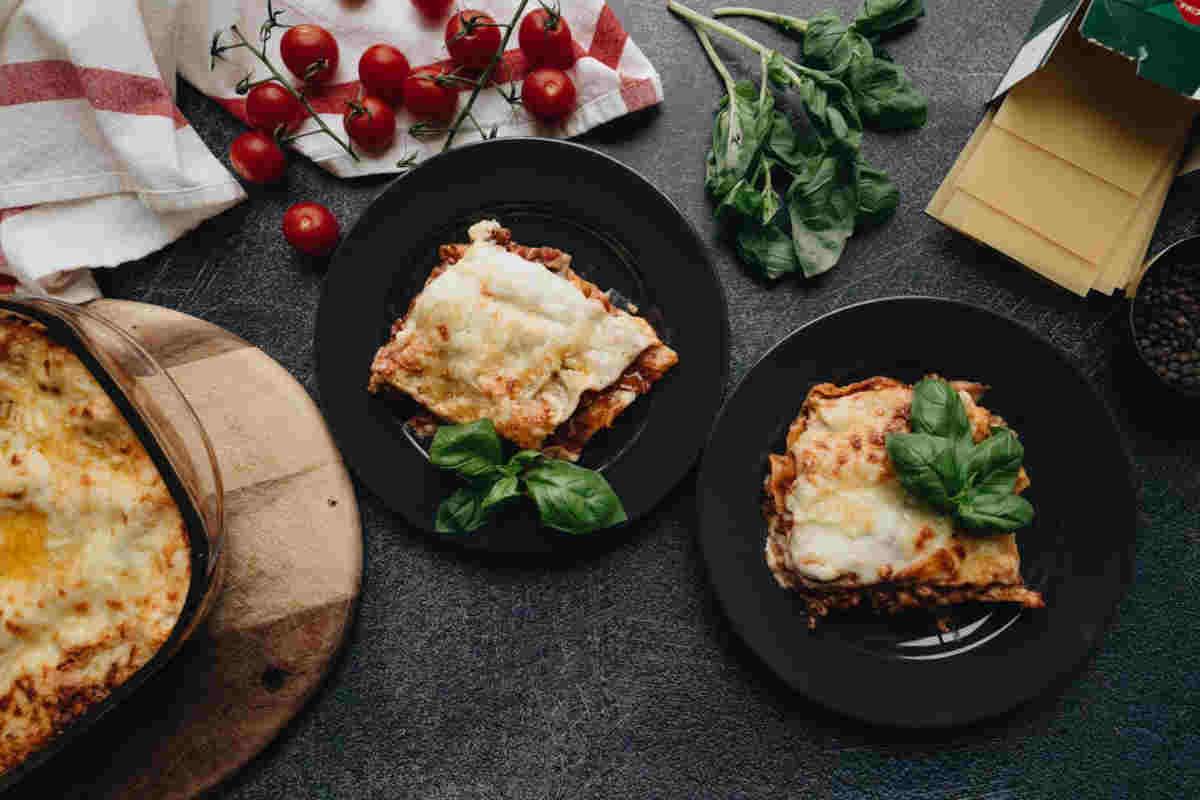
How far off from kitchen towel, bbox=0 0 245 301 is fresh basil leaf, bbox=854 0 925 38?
2.19 meters

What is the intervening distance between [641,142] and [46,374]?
1.92 metres

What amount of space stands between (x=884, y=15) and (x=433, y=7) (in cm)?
151

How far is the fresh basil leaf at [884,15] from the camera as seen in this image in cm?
267

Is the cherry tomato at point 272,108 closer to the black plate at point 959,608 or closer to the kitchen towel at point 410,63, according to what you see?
the kitchen towel at point 410,63

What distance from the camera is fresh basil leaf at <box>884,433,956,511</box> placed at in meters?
2.25

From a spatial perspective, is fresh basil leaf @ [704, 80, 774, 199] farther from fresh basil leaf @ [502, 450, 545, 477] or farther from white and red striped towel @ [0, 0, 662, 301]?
fresh basil leaf @ [502, 450, 545, 477]

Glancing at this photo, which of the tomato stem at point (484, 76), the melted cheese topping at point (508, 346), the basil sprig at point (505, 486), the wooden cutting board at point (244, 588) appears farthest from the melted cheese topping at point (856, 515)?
the tomato stem at point (484, 76)

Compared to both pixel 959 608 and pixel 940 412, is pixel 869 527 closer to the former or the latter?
pixel 940 412

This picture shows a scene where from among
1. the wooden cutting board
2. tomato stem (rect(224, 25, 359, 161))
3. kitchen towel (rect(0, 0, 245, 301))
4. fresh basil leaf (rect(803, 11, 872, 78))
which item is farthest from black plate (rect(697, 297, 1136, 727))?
kitchen towel (rect(0, 0, 245, 301))

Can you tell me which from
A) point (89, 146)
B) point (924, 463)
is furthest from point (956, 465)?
point (89, 146)

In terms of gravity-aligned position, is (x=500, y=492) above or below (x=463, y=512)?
above

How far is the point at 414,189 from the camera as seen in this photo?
257 cm

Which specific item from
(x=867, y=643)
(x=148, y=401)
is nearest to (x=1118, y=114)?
(x=867, y=643)

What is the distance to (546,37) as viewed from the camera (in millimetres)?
2635
